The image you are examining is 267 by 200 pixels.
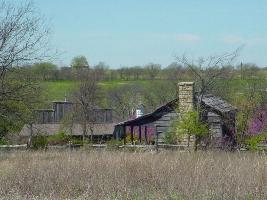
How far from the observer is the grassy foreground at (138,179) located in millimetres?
7875

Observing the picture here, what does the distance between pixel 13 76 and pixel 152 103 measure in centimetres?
3840

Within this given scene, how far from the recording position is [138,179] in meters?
9.01

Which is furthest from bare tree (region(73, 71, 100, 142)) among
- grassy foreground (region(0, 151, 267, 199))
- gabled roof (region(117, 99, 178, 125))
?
grassy foreground (region(0, 151, 267, 199))

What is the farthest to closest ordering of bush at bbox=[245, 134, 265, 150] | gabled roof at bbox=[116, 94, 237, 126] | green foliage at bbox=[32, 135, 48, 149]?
green foliage at bbox=[32, 135, 48, 149]
gabled roof at bbox=[116, 94, 237, 126]
bush at bbox=[245, 134, 265, 150]

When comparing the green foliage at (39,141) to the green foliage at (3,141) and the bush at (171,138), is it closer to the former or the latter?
the green foliage at (3,141)

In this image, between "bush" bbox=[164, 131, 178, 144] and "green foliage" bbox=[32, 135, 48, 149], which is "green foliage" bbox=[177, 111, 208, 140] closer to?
"bush" bbox=[164, 131, 178, 144]

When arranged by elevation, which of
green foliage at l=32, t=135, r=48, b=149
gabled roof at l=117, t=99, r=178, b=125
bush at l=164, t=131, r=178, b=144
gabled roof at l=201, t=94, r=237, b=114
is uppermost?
gabled roof at l=201, t=94, r=237, b=114

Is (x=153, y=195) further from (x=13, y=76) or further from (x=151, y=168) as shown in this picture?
(x=13, y=76)

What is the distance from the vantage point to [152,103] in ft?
191

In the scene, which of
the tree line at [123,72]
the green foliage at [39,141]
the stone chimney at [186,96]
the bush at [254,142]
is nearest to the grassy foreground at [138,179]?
the bush at [254,142]

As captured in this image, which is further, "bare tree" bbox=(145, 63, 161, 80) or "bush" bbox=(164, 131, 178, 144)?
"bare tree" bbox=(145, 63, 161, 80)

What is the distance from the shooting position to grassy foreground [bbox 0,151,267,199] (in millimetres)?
7875

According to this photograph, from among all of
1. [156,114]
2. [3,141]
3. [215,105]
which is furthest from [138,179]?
[156,114]

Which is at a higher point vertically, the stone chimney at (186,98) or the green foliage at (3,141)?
the stone chimney at (186,98)
